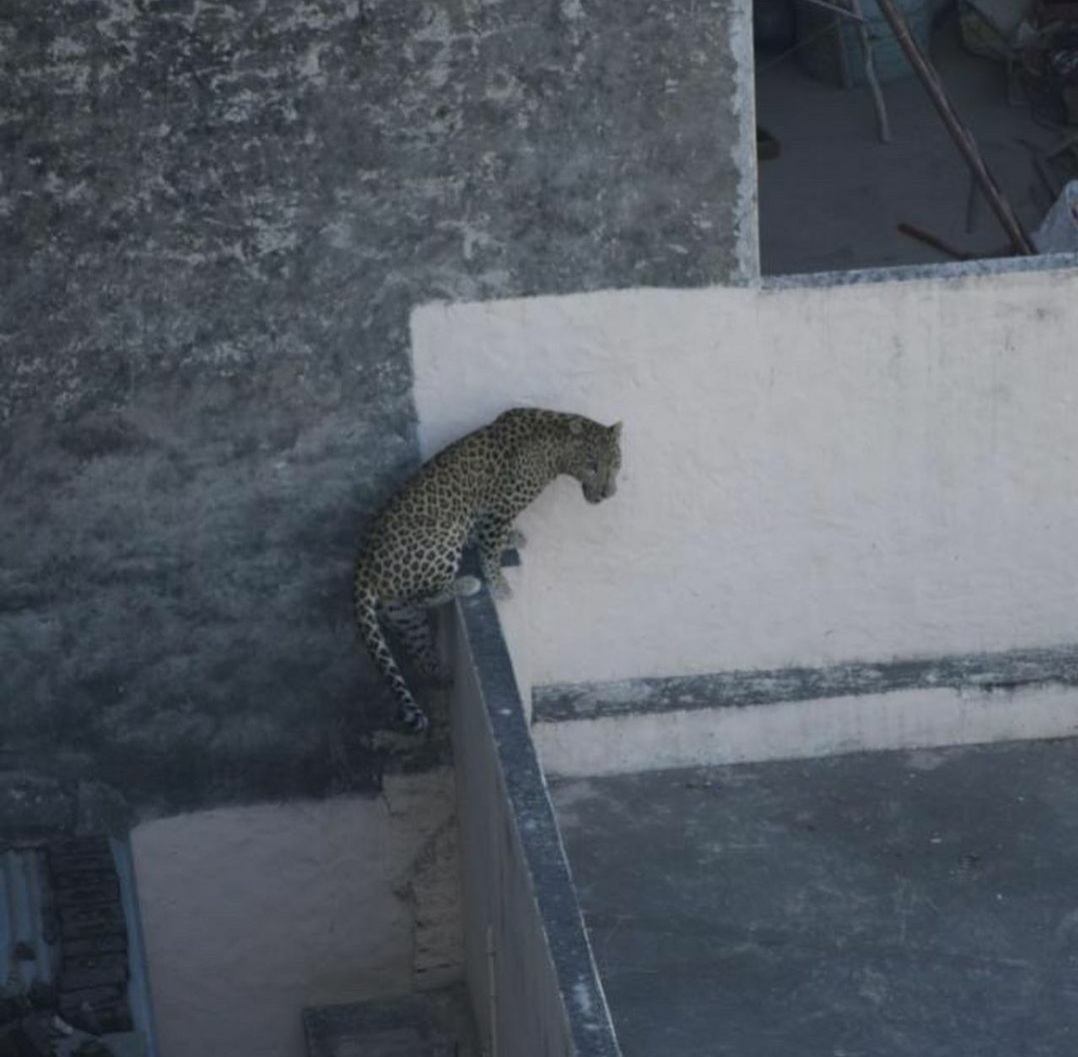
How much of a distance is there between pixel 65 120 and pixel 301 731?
8.29 ft

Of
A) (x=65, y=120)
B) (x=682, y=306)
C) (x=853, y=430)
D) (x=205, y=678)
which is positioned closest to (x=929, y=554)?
(x=853, y=430)

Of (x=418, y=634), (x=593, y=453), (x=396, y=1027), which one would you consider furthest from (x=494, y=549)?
(x=396, y=1027)

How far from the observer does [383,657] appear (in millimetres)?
10477

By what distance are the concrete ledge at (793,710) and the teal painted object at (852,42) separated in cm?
571

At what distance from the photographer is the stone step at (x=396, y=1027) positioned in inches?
426

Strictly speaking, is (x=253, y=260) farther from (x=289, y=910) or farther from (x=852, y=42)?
(x=852, y=42)

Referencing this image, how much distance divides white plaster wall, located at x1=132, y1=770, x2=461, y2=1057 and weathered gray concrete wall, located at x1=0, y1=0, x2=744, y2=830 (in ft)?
1.76

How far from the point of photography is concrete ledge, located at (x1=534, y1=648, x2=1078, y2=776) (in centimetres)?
1084

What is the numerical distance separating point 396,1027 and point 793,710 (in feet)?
6.43

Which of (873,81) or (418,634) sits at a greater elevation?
(873,81)

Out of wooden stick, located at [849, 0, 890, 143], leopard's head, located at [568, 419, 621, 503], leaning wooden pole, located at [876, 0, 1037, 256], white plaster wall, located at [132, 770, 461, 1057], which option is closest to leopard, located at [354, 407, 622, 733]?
leopard's head, located at [568, 419, 621, 503]

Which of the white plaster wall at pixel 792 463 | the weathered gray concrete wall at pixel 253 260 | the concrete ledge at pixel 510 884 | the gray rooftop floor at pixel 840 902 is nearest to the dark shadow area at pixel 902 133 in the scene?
the white plaster wall at pixel 792 463

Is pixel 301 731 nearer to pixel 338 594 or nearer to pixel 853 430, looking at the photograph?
pixel 338 594

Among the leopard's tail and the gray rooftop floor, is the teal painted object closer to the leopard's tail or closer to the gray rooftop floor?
the gray rooftop floor
